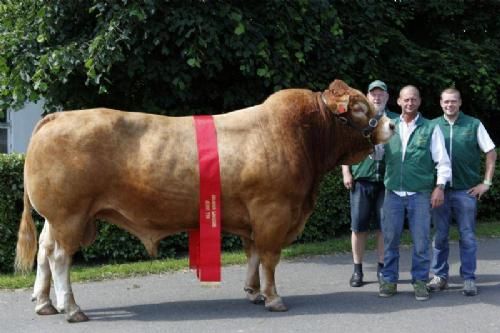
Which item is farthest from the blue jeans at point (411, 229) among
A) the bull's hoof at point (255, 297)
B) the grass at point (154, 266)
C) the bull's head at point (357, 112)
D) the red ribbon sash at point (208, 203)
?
the grass at point (154, 266)

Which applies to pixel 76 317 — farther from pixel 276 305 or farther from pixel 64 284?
pixel 276 305

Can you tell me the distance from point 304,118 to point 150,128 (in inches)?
56.7

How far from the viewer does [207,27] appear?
8297 mm

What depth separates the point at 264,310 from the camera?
6.05 m

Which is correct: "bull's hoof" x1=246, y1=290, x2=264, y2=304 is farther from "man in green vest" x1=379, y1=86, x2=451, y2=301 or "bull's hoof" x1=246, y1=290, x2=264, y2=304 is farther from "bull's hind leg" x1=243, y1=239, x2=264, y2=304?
"man in green vest" x1=379, y1=86, x2=451, y2=301

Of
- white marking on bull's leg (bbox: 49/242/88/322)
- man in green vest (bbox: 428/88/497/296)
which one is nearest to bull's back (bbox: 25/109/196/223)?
white marking on bull's leg (bbox: 49/242/88/322)

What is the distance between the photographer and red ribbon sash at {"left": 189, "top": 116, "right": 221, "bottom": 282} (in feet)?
18.7

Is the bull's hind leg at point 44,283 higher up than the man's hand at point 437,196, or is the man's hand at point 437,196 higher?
the man's hand at point 437,196

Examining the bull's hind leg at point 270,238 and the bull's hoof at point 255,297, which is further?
the bull's hoof at point 255,297

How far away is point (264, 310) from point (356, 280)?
141cm

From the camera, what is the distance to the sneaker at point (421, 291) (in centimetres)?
635

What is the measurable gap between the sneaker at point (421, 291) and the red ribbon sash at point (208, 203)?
6.63ft

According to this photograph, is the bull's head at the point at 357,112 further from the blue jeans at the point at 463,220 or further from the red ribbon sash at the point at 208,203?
the red ribbon sash at the point at 208,203

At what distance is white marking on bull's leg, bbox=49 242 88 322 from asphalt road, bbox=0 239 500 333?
111 millimetres
